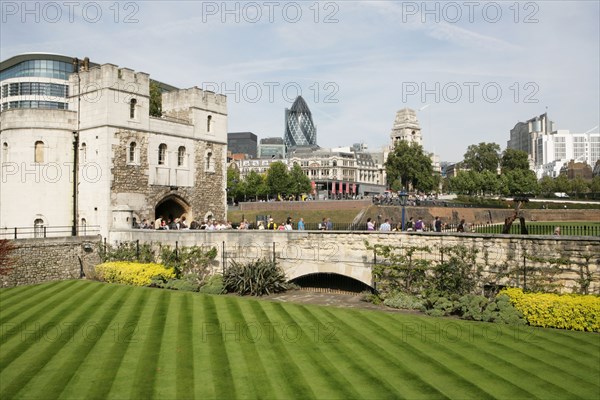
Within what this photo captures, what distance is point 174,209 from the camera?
123ft

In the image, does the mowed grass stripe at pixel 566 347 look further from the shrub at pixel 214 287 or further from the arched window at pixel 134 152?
the arched window at pixel 134 152

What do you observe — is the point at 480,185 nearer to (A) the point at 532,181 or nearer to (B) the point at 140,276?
(A) the point at 532,181

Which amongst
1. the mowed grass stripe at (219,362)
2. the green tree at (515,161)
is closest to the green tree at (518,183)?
the green tree at (515,161)

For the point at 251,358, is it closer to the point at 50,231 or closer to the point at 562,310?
the point at 562,310

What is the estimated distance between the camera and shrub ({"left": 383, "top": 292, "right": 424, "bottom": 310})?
19453 millimetres

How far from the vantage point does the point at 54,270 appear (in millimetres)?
28969

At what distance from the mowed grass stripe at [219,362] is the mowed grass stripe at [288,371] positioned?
121 cm

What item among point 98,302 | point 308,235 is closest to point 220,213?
point 308,235

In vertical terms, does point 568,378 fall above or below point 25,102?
below

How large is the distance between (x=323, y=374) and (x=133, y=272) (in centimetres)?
1637

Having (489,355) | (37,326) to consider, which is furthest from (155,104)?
(489,355)

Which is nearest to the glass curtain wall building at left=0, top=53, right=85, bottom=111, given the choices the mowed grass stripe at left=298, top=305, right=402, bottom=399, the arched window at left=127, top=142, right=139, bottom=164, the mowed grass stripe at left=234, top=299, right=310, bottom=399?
the arched window at left=127, top=142, right=139, bottom=164

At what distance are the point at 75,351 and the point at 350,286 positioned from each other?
1315 cm

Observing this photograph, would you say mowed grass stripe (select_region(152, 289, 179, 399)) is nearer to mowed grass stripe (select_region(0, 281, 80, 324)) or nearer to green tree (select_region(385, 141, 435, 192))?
mowed grass stripe (select_region(0, 281, 80, 324))
